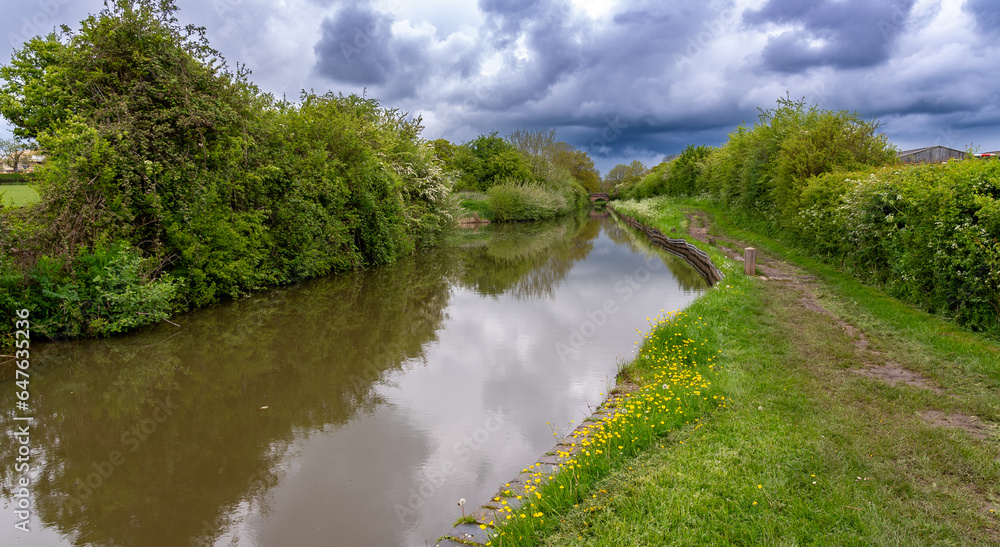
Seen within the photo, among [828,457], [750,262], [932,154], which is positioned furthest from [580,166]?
[828,457]

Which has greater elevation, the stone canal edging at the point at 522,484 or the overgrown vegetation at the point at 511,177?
the overgrown vegetation at the point at 511,177

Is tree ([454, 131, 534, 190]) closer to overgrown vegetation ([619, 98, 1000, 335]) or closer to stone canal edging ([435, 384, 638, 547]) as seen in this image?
overgrown vegetation ([619, 98, 1000, 335])

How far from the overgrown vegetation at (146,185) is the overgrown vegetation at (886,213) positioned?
1351 cm

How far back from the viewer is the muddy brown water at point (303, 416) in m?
4.61

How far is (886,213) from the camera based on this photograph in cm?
Answer: 1093

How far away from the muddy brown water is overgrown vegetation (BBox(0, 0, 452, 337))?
2.71ft

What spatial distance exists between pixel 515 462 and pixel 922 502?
330cm

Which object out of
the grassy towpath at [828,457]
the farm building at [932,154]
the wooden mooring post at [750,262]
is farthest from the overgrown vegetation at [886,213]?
the farm building at [932,154]

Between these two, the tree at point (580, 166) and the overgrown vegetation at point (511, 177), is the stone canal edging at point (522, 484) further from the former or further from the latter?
the tree at point (580, 166)

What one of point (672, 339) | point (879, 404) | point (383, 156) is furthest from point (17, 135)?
point (879, 404)

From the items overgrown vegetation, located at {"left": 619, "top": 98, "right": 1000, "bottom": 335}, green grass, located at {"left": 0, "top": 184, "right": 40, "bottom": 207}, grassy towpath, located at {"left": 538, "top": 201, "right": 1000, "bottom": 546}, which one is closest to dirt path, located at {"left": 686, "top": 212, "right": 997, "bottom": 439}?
grassy towpath, located at {"left": 538, "top": 201, "right": 1000, "bottom": 546}

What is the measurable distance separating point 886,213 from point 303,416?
1169 cm

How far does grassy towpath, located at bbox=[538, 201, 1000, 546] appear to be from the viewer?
11.5ft

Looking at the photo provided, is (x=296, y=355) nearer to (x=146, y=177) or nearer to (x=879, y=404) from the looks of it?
(x=146, y=177)
